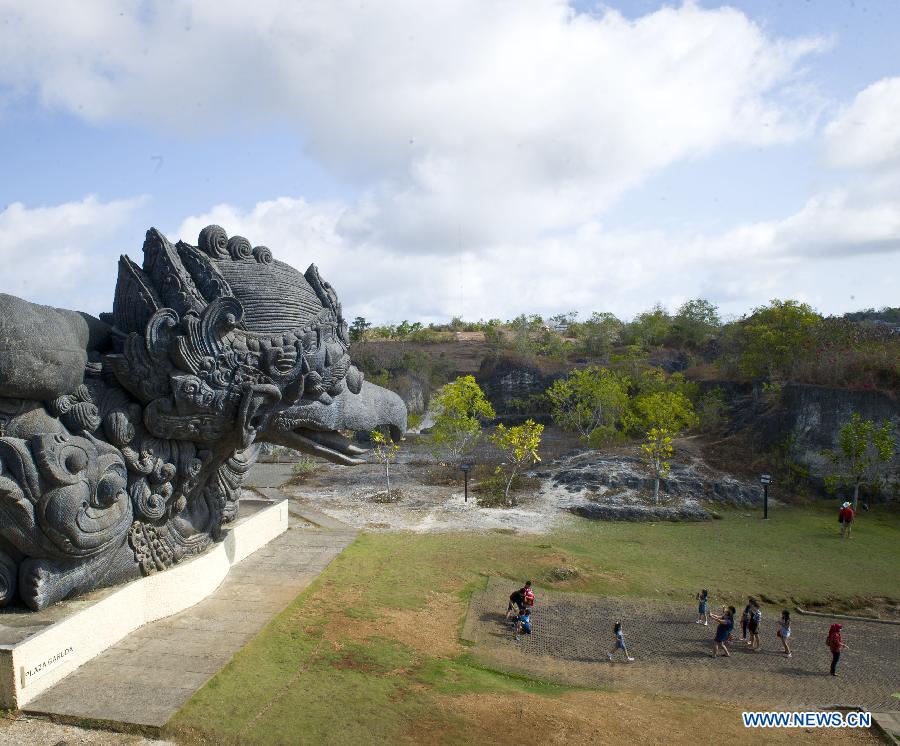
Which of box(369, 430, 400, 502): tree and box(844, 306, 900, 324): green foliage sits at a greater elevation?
box(844, 306, 900, 324): green foliage

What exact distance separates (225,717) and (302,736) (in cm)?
87

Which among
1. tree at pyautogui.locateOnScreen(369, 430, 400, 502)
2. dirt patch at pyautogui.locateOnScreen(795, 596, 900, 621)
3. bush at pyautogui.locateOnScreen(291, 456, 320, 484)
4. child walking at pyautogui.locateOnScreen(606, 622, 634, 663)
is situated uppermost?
tree at pyautogui.locateOnScreen(369, 430, 400, 502)

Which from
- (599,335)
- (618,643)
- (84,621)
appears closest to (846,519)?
(618,643)

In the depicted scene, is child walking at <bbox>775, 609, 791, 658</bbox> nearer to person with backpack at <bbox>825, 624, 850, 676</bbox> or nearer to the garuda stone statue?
person with backpack at <bbox>825, 624, 850, 676</bbox>

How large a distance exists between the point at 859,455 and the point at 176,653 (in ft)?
60.0

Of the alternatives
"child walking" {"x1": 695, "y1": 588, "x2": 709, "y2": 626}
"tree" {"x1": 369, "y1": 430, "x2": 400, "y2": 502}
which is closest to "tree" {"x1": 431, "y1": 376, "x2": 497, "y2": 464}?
"tree" {"x1": 369, "y1": 430, "x2": 400, "y2": 502}

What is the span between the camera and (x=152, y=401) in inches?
318

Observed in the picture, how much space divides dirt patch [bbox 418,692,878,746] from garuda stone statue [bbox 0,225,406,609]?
3.92 metres

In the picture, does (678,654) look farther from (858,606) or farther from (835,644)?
(858,606)

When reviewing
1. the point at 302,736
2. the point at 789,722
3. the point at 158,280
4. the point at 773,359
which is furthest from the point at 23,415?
the point at 773,359

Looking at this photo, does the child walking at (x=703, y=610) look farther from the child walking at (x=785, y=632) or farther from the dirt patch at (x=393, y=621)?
the dirt patch at (x=393, y=621)

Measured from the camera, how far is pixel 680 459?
2308 cm

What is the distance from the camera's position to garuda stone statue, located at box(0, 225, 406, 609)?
23.4 ft

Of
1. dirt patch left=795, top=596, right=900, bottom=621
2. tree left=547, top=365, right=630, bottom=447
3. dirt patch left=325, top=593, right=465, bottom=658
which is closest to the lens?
dirt patch left=325, top=593, right=465, bottom=658
